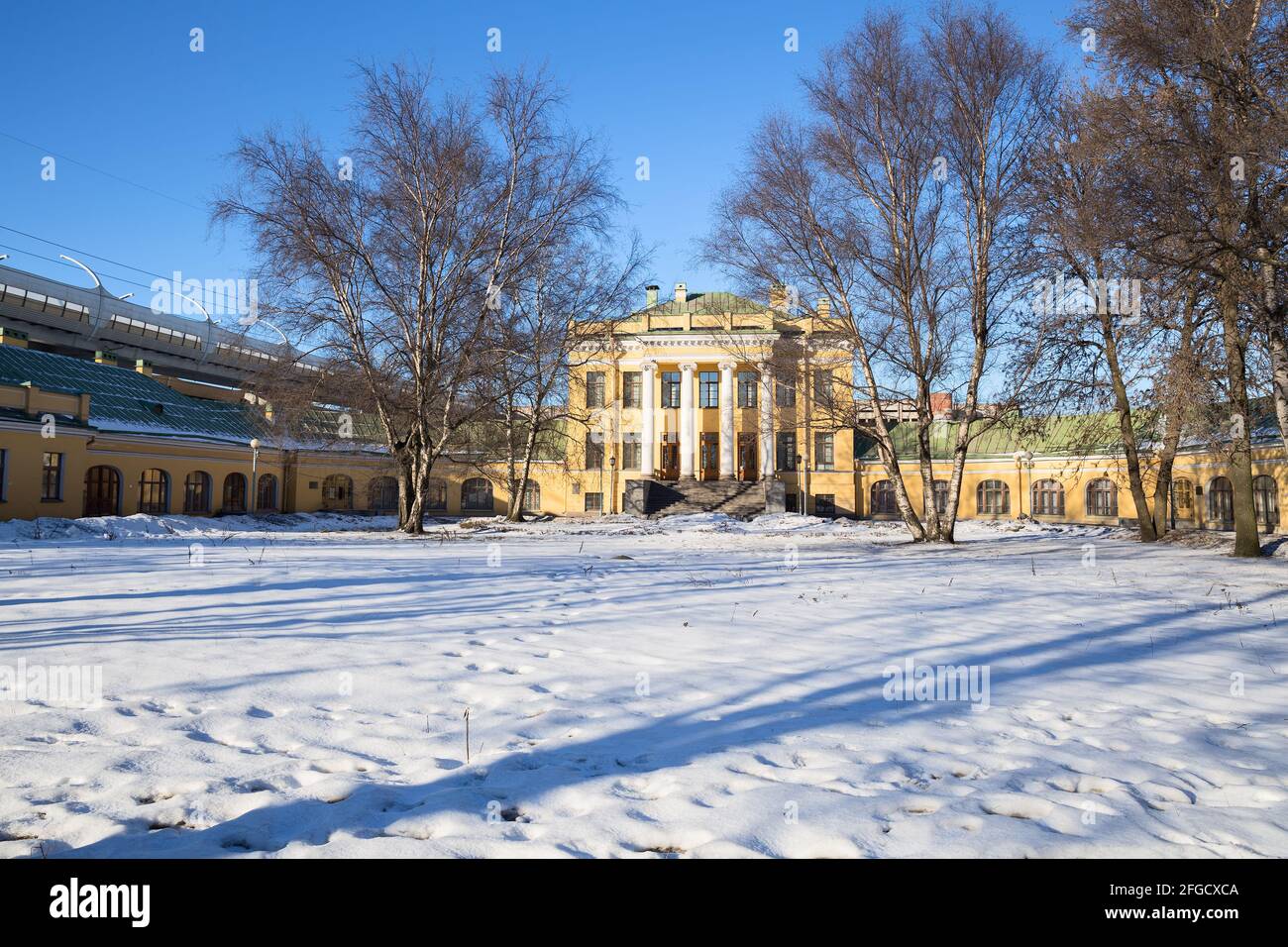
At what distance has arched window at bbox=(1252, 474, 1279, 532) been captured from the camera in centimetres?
2659

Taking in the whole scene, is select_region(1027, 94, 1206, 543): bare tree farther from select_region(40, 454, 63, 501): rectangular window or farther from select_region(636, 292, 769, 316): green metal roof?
select_region(40, 454, 63, 501): rectangular window

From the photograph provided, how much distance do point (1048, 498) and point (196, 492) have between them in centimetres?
4286

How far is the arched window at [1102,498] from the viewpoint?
127 feet

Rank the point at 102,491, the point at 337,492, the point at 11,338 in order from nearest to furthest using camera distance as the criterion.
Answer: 1. the point at 102,491
2. the point at 11,338
3. the point at 337,492

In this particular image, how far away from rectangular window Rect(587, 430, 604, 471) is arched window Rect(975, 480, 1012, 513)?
21.9 m

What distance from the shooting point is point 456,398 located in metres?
23.4

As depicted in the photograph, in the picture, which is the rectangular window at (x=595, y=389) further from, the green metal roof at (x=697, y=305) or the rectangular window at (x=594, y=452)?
the green metal roof at (x=697, y=305)

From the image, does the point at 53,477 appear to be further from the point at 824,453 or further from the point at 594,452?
the point at 824,453

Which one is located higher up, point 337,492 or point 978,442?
point 978,442

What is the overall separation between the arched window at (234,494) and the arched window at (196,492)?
97 centimetres

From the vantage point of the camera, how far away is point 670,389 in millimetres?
46094

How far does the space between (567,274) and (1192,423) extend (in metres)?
18.7

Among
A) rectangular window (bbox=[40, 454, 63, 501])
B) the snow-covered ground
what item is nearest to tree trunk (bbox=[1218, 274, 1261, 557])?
the snow-covered ground

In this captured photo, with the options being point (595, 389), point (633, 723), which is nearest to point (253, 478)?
point (595, 389)
